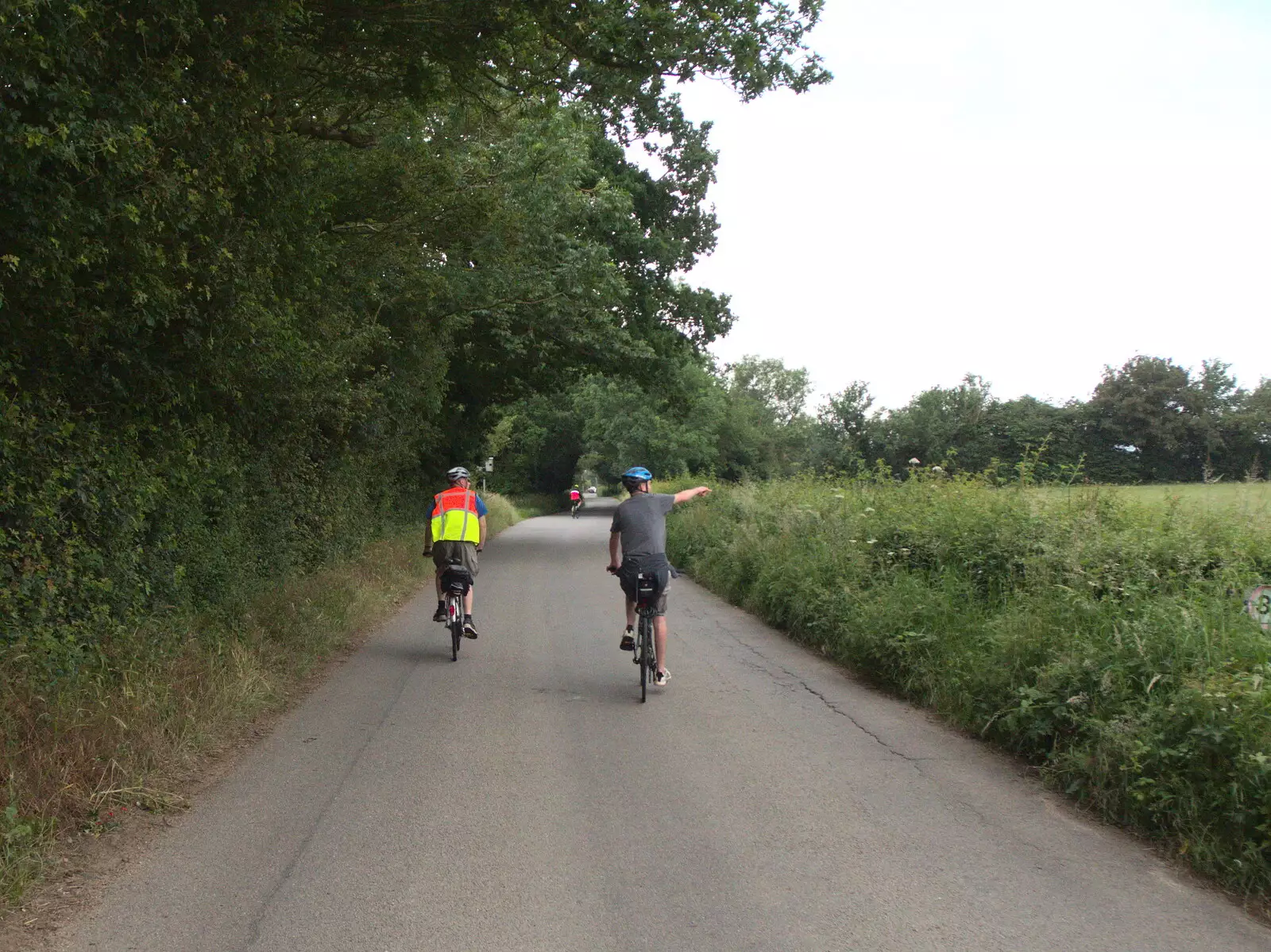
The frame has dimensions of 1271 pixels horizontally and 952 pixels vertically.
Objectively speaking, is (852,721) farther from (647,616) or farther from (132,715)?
(132,715)

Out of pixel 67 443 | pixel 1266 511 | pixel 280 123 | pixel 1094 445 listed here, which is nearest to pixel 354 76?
pixel 280 123

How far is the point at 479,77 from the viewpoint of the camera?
9.89 meters

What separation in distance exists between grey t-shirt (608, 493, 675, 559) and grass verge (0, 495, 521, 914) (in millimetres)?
3098

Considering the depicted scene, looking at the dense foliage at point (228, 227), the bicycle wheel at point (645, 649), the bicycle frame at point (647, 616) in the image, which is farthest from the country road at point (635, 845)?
the dense foliage at point (228, 227)

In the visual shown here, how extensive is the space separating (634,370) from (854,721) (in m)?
19.7

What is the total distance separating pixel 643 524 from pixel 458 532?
9.10ft

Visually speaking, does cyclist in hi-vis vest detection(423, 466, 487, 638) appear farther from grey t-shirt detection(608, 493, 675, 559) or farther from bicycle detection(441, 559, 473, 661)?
grey t-shirt detection(608, 493, 675, 559)

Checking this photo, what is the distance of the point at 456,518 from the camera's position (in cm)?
1073

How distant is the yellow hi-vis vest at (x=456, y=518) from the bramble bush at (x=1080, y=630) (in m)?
3.87

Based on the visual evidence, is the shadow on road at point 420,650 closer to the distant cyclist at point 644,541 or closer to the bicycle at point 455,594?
the bicycle at point 455,594

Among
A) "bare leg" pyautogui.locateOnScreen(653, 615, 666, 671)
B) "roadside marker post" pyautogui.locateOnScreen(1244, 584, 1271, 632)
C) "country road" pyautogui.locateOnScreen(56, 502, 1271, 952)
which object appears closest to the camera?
"country road" pyautogui.locateOnScreen(56, 502, 1271, 952)

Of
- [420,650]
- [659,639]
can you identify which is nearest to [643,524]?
[659,639]

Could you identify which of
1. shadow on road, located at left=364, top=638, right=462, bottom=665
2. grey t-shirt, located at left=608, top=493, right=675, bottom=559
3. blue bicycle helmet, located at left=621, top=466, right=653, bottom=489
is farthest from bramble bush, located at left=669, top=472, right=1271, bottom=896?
shadow on road, located at left=364, top=638, right=462, bottom=665

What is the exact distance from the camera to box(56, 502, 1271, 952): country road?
3.96 m
